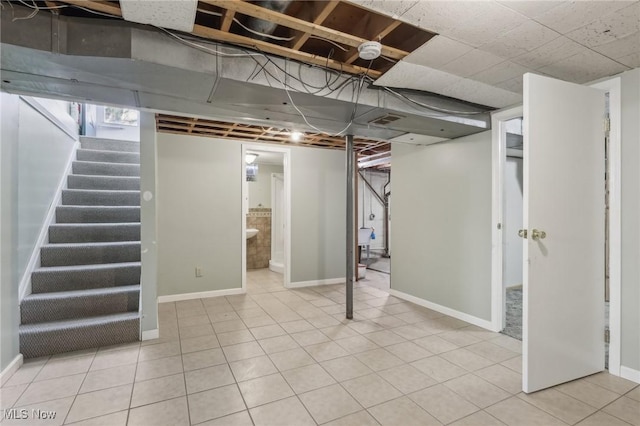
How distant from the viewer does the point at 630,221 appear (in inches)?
91.6

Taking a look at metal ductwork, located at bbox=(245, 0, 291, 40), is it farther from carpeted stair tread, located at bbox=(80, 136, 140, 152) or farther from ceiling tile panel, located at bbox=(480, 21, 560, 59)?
carpeted stair tread, located at bbox=(80, 136, 140, 152)

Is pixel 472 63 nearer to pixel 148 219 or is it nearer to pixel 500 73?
pixel 500 73

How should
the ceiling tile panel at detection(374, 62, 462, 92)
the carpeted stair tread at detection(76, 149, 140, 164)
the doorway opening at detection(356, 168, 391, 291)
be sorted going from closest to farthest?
the ceiling tile panel at detection(374, 62, 462, 92) < the carpeted stair tread at detection(76, 149, 140, 164) < the doorway opening at detection(356, 168, 391, 291)

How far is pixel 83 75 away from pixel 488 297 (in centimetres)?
403

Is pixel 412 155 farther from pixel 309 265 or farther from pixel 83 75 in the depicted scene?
pixel 83 75

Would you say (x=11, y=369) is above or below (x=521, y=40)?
below

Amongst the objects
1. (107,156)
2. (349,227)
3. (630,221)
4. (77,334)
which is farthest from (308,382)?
(107,156)

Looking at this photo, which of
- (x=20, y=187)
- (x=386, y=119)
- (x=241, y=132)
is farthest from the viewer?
(x=241, y=132)

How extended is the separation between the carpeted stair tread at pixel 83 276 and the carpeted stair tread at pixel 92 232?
0.39 meters

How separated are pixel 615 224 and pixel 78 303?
4.70m

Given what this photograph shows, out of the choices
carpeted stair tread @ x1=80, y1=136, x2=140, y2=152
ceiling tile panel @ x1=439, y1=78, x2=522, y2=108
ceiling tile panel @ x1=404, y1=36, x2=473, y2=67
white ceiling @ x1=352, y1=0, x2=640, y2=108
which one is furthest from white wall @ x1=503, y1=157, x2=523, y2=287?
carpeted stair tread @ x1=80, y1=136, x2=140, y2=152

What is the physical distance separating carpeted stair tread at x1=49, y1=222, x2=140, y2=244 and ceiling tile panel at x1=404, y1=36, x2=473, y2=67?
3550 millimetres

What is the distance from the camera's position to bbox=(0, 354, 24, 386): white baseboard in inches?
86.9

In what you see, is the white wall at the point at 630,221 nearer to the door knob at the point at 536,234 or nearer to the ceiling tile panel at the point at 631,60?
the ceiling tile panel at the point at 631,60
